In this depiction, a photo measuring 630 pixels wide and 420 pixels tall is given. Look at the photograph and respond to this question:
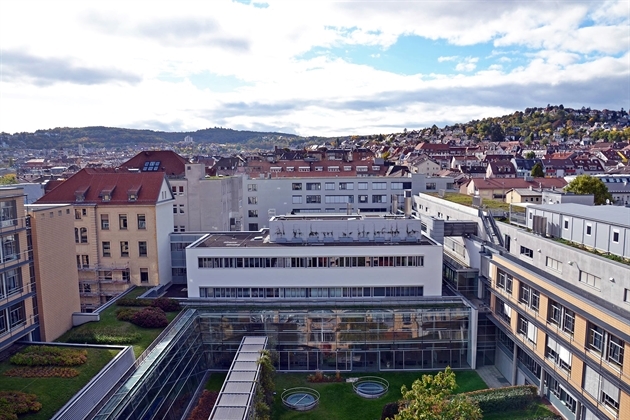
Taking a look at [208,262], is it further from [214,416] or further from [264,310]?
[214,416]

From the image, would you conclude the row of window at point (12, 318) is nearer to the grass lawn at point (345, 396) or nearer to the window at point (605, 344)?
the grass lawn at point (345, 396)

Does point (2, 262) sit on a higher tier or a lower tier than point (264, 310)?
higher

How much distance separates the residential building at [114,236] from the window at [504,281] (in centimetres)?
3044

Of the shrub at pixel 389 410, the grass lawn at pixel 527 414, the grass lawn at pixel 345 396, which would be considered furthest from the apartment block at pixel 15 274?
the grass lawn at pixel 527 414

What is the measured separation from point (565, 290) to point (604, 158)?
142625 mm

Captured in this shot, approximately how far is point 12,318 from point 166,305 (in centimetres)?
1087

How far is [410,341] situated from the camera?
34.8 meters

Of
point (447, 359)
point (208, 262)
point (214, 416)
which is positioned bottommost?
point (447, 359)

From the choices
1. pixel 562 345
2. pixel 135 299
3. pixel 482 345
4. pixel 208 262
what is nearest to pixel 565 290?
pixel 562 345

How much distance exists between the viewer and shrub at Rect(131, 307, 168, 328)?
104 ft

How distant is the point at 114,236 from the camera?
142 feet

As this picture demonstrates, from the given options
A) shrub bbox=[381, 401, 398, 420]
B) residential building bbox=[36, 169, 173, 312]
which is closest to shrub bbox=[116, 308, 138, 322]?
residential building bbox=[36, 169, 173, 312]

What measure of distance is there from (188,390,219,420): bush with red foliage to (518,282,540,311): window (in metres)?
21.8

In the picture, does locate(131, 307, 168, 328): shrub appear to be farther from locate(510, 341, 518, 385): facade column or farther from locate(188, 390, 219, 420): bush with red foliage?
locate(510, 341, 518, 385): facade column
